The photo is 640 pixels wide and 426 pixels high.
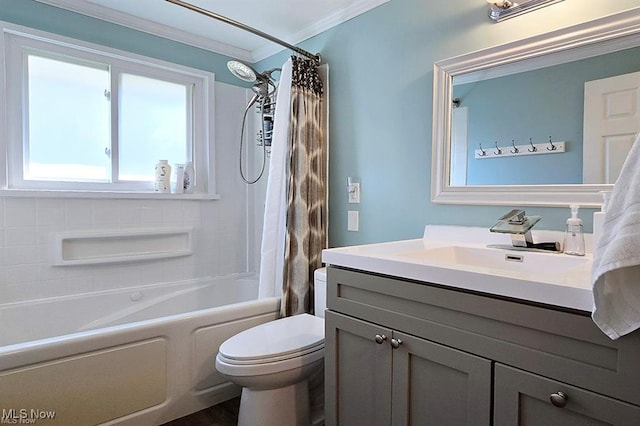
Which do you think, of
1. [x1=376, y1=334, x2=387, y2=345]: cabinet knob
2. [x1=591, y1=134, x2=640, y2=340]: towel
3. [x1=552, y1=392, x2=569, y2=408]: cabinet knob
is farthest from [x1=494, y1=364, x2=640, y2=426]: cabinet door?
[x1=376, y1=334, x2=387, y2=345]: cabinet knob

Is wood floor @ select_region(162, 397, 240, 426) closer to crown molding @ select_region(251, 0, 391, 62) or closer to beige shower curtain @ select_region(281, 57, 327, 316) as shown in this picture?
beige shower curtain @ select_region(281, 57, 327, 316)

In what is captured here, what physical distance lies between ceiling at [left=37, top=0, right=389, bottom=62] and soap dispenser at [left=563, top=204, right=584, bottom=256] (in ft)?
4.72

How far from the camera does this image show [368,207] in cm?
211

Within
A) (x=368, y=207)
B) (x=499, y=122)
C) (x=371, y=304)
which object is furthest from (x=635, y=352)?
(x=368, y=207)

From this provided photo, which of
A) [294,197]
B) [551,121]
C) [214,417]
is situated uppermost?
[551,121]

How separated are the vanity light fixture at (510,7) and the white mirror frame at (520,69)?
0.40ft

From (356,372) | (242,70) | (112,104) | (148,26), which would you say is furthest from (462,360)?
(148,26)

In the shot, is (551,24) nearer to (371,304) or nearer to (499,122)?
(499,122)

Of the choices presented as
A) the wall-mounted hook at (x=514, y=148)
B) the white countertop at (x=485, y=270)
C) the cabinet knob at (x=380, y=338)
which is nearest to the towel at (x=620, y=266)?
the white countertop at (x=485, y=270)

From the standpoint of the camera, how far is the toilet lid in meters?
1.47

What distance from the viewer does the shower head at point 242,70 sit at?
→ 7.35 feet

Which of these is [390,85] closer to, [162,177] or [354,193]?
[354,193]

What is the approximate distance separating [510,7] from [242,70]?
1.48 meters

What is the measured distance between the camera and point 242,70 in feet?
7.51
